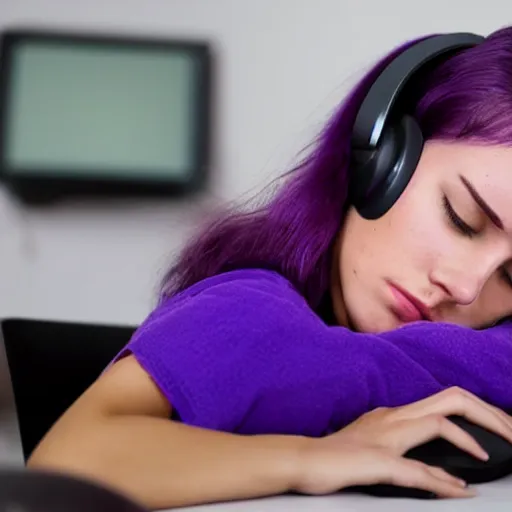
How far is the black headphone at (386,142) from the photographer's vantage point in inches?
31.0

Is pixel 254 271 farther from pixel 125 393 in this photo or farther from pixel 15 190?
pixel 15 190

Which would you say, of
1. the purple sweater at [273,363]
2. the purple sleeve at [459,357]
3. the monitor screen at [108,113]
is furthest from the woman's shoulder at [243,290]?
the monitor screen at [108,113]

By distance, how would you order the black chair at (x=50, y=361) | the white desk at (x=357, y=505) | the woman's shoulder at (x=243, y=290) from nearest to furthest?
1. the white desk at (x=357, y=505)
2. the woman's shoulder at (x=243, y=290)
3. the black chair at (x=50, y=361)

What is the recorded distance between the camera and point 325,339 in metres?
0.64

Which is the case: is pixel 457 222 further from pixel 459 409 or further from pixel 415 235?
pixel 459 409

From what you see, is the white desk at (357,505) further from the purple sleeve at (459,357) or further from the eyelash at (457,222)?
the eyelash at (457,222)

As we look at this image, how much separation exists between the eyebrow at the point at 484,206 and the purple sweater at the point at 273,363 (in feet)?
0.44

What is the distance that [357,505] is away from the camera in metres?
0.53

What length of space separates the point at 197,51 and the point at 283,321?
0.77 meters

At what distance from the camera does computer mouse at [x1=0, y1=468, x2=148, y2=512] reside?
26 centimetres

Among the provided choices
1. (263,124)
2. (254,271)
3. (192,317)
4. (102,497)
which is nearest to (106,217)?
(263,124)

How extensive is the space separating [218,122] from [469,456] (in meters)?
0.81

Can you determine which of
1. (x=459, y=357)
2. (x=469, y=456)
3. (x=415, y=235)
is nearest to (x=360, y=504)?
(x=469, y=456)

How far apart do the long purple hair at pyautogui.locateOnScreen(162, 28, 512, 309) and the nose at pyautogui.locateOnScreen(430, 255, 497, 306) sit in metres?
0.12
